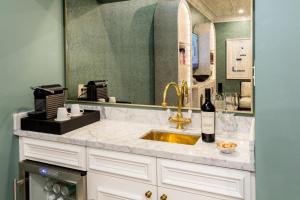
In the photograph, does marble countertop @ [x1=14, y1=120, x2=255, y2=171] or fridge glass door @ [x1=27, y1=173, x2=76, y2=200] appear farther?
fridge glass door @ [x1=27, y1=173, x2=76, y2=200]

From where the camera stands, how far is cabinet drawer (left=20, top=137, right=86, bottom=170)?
1.61 meters

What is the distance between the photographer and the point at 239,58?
65.9 inches

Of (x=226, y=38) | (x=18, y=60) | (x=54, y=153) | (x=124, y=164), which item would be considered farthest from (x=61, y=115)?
(x=226, y=38)

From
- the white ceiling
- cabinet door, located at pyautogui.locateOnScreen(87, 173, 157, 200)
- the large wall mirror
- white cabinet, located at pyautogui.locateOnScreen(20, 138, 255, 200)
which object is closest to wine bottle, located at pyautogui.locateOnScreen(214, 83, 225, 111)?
the large wall mirror

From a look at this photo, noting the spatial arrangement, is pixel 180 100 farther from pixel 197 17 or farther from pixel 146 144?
pixel 197 17

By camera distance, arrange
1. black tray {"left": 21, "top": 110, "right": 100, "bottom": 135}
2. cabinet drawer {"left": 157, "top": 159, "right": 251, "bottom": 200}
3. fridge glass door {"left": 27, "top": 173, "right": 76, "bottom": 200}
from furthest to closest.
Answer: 1. fridge glass door {"left": 27, "top": 173, "right": 76, "bottom": 200}
2. black tray {"left": 21, "top": 110, "right": 100, "bottom": 135}
3. cabinet drawer {"left": 157, "top": 159, "right": 251, "bottom": 200}

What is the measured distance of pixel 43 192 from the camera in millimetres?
1870

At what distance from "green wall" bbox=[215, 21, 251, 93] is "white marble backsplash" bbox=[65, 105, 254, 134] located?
190mm

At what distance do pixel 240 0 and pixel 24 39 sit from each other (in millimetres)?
1469

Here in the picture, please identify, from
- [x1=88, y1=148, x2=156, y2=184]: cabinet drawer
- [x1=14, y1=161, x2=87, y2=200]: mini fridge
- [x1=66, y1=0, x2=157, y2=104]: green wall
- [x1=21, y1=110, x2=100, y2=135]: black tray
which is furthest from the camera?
[x1=66, y1=0, x2=157, y2=104]: green wall

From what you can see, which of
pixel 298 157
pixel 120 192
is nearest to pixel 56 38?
pixel 120 192

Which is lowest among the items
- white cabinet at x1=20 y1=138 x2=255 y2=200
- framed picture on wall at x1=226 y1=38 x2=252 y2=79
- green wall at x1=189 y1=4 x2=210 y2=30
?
white cabinet at x1=20 y1=138 x2=255 y2=200

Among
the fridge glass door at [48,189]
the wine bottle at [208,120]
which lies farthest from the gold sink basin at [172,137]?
the fridge glass door at [48,189]

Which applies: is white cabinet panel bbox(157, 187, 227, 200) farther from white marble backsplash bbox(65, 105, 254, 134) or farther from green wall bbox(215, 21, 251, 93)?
green wall bbox(215, 21, 251, 93)
